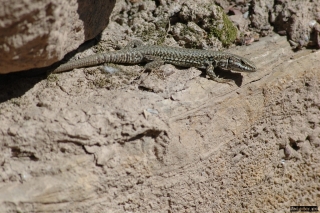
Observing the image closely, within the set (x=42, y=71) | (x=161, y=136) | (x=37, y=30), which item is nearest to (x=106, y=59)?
(x=42, y=71)

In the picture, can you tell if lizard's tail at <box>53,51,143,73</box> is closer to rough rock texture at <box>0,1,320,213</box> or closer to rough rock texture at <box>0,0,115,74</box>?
rough rock texture at <box>0,1,320,213</box>

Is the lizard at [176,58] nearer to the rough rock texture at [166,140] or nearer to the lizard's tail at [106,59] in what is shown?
the lizard's tail at [106,59]

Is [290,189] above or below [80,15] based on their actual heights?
below

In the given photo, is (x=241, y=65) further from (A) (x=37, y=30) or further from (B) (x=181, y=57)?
(A) (x=37, y=30)

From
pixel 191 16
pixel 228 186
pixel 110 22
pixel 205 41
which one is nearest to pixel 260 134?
pixel 228 186

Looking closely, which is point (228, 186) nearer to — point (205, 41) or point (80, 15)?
point (205, 41)

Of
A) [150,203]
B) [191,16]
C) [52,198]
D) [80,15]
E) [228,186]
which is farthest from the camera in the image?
[191,16]

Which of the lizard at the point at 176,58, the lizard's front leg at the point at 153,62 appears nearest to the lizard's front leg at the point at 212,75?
the lizard at the point at 176,58
